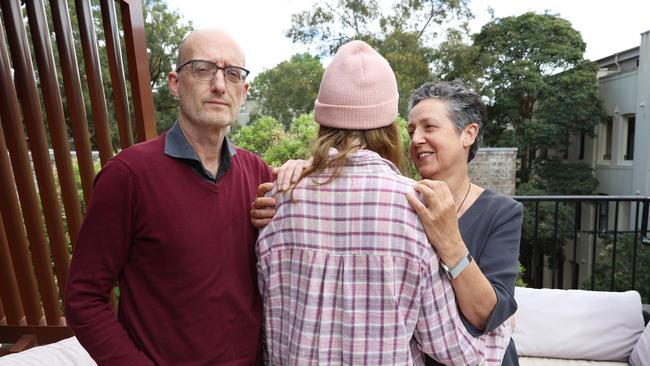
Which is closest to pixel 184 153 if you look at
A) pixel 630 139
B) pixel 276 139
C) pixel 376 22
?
pixel 276 139

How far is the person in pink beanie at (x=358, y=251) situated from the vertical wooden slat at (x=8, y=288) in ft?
5.88

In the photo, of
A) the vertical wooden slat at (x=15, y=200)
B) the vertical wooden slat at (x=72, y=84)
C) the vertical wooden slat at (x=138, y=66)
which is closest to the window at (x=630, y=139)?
the vertical wooden slat at (x=138, y=66)

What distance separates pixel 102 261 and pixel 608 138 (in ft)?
54.8

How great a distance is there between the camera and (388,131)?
2.92 ft

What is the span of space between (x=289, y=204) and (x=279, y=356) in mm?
317

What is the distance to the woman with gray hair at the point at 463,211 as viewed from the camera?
0.83 m

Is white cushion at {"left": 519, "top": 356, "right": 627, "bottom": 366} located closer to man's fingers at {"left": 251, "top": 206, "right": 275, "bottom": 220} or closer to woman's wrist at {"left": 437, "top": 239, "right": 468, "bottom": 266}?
woman's wrist at {"left": 437, "top": 239, "right": 468, "bottom": 266}

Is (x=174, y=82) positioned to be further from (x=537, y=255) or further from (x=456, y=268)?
(x=537, y=255)

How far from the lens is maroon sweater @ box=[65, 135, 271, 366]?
35.6 inches

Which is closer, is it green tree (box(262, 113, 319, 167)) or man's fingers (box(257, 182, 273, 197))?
man's fingers (box(257, 182, 273, 197))

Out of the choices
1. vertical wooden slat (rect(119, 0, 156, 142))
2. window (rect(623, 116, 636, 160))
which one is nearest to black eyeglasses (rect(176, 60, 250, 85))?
vertical wooden slat (rect(119, 0, 156, 142))

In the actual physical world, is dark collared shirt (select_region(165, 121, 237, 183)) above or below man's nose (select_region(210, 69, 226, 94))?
below

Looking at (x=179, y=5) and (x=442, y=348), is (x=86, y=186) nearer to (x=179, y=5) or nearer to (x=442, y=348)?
(x=442, y=348)

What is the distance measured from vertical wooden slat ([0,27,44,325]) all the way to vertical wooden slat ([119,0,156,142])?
0.48m
